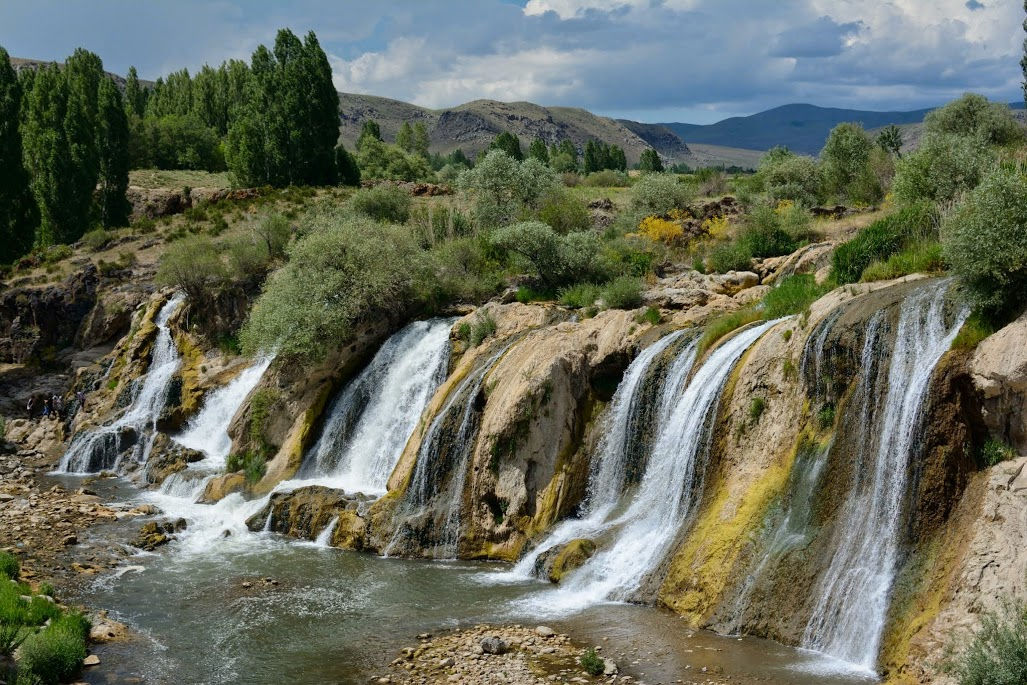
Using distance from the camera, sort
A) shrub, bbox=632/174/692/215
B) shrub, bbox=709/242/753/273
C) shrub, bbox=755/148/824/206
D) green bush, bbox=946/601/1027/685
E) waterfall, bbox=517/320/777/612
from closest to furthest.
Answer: green bush, bbox=946/601/1027/685 → waterfall, bbox=517/320/777/612 → shrub, bbox=709/242/753/273 → shrub, bbox=632/174/692/215 → shrub, bbox=755/148/824/206

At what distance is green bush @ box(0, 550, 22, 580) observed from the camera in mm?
17203

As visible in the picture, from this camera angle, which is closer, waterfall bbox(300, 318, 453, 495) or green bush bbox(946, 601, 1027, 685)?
green bush bbox(946, 601, 1027, 685)

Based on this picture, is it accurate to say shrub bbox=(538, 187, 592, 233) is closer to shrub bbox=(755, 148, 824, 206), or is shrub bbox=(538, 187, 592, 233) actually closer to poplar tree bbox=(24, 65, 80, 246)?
shrub bbox=(755, 148, 824, 206)

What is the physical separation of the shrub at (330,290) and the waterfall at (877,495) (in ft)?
54.3

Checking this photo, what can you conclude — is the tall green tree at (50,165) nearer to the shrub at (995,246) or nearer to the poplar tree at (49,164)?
the poplar tree at (49,164)

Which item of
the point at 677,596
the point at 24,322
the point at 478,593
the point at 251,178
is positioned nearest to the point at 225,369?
the point at 24,322

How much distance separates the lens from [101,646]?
1489 cm

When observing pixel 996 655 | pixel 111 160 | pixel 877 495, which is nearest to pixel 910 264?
pixel 877 495

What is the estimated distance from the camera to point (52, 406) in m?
36.7

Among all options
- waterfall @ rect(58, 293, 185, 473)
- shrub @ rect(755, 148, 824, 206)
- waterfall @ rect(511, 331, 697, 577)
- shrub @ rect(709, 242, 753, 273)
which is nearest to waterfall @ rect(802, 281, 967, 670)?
waterfall @ rect(511, 331, 697, 577)

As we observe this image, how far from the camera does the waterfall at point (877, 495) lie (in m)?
12.5

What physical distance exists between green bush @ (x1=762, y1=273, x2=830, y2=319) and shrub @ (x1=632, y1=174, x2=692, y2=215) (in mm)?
16796

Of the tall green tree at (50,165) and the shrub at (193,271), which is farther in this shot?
the tall green tree at (50,165)

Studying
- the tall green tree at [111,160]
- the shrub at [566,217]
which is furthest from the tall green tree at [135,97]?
the shrub at [566,217]
